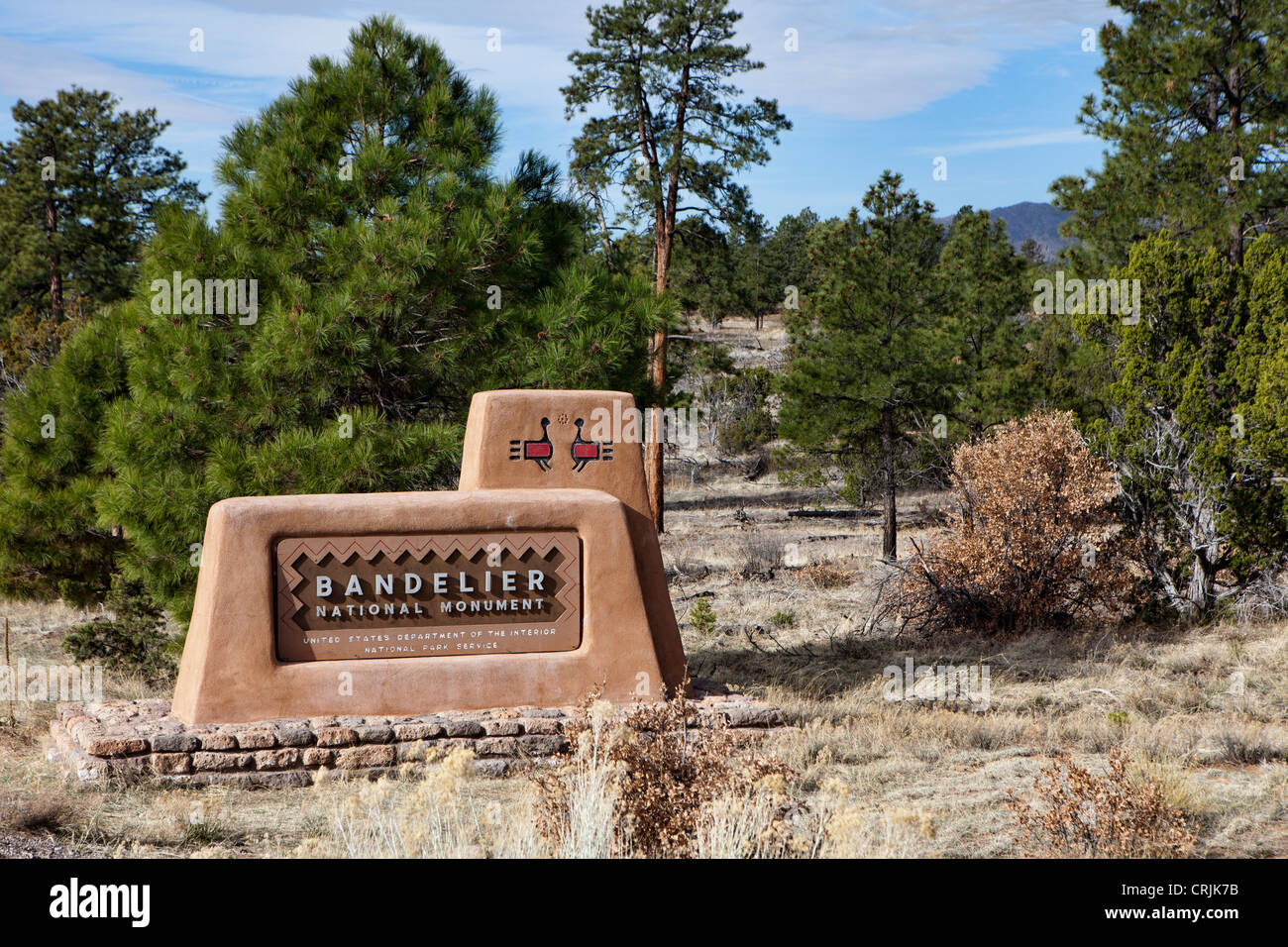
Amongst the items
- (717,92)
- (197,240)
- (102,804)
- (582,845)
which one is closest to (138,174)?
(717,92)

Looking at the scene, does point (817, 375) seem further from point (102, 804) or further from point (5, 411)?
point (102, 804)

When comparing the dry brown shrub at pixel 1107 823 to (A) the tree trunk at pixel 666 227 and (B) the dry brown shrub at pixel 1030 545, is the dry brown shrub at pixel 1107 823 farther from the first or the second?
(A) the tree trunk at pixel 666 227

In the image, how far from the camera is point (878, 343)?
19.7 m

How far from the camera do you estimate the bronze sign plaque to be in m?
7.74

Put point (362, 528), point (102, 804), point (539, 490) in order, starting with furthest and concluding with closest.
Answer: point (539, 490), point (362, 528), point (102, 804)

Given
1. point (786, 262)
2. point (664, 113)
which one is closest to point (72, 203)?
point (664, 113)

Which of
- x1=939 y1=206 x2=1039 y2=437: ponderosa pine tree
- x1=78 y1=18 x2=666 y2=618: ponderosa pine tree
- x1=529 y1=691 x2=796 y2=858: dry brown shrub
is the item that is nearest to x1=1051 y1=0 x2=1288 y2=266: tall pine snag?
x1=939 y1=206 x2=1039 y2=437: ponderosa pine tree

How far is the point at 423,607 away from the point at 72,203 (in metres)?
23.4

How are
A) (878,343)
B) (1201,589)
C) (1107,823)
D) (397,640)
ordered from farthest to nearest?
(878,343) < (1201,589) < (397,640) < (1107,823)

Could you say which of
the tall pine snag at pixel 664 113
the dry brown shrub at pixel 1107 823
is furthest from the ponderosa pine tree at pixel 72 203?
the dry brown shrub at pixel 1107 823

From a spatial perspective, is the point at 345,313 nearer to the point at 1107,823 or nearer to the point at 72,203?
the point at 1107,823

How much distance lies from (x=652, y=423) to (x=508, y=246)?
323 centimetres

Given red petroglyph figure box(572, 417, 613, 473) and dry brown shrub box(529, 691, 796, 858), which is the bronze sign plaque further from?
dry brown shrub box(529, 691, 796, 858)

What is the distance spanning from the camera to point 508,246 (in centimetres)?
1093
